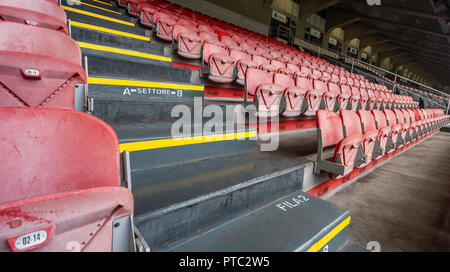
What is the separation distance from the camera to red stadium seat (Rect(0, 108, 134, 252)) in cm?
25

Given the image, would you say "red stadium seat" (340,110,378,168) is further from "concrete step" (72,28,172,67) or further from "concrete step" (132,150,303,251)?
"concrete step" (72,28,172,67)

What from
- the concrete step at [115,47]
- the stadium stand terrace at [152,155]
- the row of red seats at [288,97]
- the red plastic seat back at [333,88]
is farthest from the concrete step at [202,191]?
the red plastic seat back at [333,88]

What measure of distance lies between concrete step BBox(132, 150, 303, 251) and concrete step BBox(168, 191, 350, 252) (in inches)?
0.9

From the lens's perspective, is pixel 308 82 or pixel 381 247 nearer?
pixel 381 247

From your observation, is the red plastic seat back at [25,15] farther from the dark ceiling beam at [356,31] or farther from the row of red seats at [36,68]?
the dark ceiling beam at [356,31]

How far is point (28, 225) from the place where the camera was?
0.24 metres

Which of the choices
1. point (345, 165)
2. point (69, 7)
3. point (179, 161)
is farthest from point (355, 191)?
point (69, 7)

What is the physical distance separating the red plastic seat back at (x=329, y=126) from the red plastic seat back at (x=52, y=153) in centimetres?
71

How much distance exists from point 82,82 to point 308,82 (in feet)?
4.73

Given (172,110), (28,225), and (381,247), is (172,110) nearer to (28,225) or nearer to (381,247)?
(28,225)

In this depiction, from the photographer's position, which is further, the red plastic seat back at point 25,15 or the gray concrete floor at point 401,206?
the red plastic seat back at point 25,15

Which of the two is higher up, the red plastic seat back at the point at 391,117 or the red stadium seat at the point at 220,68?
the red stadium seat at the point at 220,68

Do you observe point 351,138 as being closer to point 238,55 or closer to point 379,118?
point 379,118

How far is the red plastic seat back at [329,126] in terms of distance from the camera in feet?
2.78
